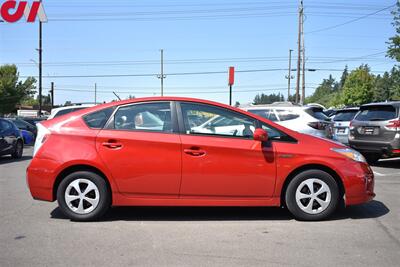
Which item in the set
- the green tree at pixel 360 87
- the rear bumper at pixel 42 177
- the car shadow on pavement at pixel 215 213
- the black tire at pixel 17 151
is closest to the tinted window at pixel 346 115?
the car shadow on pavement at pixel 215 213

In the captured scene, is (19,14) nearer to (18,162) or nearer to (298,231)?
(18,162)

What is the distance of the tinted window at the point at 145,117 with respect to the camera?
18.5 feet

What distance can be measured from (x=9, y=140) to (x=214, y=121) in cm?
981

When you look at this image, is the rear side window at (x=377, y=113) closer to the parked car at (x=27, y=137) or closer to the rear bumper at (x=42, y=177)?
the rear bumper at (x=42, y=177)

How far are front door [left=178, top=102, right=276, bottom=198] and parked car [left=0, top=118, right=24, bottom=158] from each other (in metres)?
9.25

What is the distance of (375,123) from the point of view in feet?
36.0

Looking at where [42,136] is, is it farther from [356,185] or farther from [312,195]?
[356,185]

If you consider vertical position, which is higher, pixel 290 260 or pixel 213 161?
pixel 213 161

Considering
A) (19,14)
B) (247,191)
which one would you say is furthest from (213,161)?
(19,14)

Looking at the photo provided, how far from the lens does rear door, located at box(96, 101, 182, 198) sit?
5.49 m

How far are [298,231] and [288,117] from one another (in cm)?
642

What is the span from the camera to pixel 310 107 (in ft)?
37.2

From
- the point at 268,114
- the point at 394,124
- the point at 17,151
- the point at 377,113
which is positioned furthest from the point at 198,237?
the point at 17,151

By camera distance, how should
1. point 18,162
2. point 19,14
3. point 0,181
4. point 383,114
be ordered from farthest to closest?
point 19,14 → point 18,162 → point 383,114 → point 0,181
